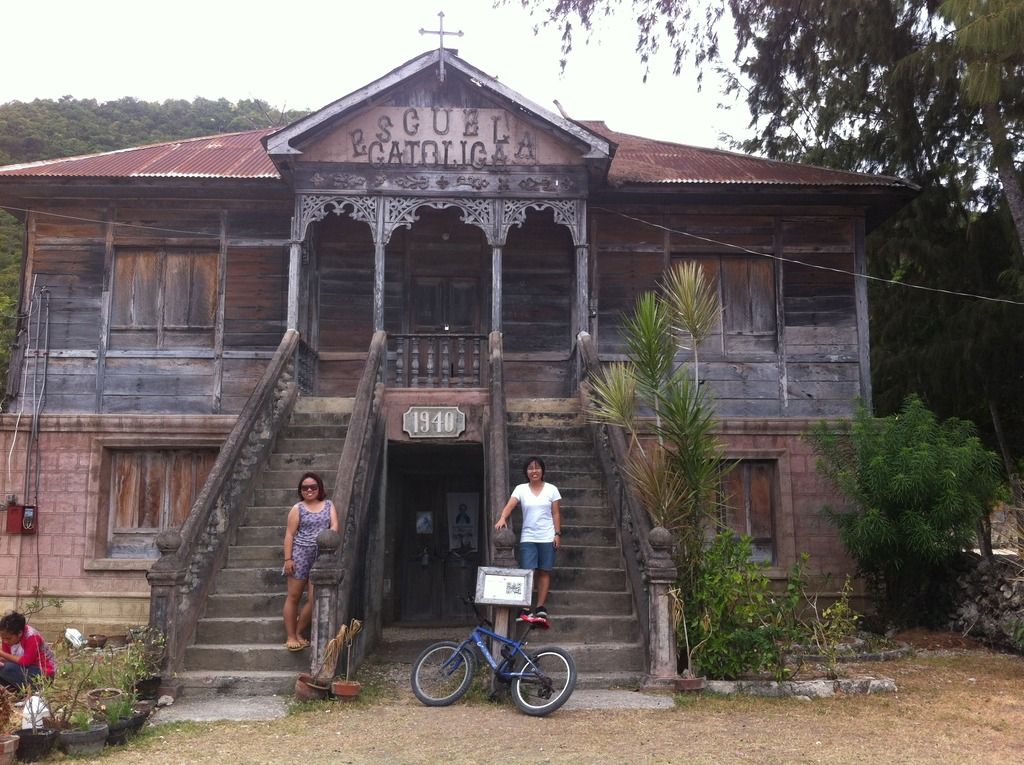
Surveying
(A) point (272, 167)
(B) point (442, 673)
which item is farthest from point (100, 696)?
(A) point (272, 167)

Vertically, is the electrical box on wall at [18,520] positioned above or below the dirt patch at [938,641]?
above

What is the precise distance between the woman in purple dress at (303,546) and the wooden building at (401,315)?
6.79ft

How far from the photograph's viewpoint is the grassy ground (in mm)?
6617

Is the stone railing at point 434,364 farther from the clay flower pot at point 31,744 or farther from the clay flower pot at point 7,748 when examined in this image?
the clay flower pot at point 7,748

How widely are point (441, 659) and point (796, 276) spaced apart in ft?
27.9

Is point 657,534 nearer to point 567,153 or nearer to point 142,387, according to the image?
point 567,153

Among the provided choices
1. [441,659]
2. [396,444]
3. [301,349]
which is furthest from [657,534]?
[301,349]

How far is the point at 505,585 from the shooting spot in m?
8.24

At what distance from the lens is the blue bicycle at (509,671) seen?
782cm

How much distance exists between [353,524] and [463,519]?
5111 mm

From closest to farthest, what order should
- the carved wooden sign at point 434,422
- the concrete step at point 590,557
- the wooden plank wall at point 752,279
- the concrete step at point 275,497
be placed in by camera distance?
the concrete step at point 590,557 < the concrete step at point 275,497 < the carved wooden sign at point 434,422 < the wooden plank wall at point 752,279

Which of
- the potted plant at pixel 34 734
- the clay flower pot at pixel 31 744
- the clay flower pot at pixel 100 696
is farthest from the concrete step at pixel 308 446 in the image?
the clay flower pot at pixel 31 744

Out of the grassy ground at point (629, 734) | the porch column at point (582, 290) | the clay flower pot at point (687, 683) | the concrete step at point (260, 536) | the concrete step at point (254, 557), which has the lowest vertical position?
the grassy ground at point (629, 734)

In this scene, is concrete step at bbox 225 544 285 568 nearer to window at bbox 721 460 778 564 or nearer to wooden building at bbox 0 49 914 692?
wooden building at bbox 0 49 914 692
